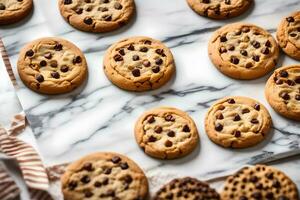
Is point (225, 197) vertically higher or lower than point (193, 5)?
lower

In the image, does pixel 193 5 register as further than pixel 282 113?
Yes

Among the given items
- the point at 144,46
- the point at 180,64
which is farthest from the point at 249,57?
the point at 144,46

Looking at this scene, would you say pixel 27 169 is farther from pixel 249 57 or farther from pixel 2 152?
pixel 249 57

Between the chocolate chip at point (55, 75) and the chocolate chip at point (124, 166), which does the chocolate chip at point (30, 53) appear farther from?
the chocolate chip at point (124, 166)

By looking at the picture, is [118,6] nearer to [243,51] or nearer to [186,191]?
[243,51]

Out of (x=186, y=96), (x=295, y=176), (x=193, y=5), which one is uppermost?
(x=193, y=5)

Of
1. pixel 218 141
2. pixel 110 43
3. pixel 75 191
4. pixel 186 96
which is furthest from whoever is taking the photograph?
pixel 110 43
